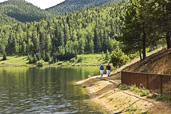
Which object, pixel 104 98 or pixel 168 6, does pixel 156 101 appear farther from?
pixel 168 6

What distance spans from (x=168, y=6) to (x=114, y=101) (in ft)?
56.3

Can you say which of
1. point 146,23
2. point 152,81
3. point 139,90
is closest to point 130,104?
point 152,81

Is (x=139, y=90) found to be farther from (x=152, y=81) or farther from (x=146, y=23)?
(x=146, y=23)

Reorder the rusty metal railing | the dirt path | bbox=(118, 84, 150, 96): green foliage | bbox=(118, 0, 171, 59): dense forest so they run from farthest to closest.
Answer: bbox=(118, 0, 171, 59): dense forest < bbox=(118, 84, 150, 96): green foliage < the rusty metal railing < the dirt path

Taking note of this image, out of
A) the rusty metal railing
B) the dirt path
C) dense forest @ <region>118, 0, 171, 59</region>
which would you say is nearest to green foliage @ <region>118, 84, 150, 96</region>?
the rusty metal railing

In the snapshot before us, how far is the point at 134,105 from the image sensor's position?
24172mm

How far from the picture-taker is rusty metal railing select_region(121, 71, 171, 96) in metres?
23.3

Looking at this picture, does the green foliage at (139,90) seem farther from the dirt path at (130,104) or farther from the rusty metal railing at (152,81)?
the dirt path at (130,104)

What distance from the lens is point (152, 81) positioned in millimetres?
26453

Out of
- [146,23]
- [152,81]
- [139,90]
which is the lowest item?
[139,90]

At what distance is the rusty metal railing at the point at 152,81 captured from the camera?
23.3 meters

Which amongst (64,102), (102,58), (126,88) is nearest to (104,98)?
(126,88)

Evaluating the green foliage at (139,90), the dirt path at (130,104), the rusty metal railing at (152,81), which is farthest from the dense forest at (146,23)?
the dirt path at (130,104)

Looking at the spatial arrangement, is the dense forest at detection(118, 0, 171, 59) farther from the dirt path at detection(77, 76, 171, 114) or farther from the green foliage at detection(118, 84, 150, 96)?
the dirt path at detection(77, 76, 171, 114)
